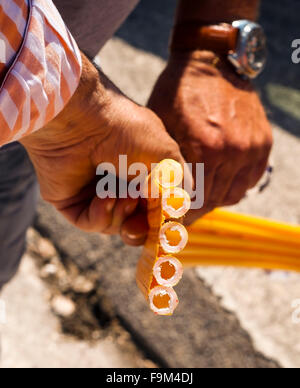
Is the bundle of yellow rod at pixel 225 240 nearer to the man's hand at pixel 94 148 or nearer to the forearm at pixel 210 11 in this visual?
the man's hand at pixel 94 148

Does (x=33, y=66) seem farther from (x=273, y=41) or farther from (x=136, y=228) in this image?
(x=273, y=41)

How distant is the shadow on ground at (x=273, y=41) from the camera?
95.5 inches

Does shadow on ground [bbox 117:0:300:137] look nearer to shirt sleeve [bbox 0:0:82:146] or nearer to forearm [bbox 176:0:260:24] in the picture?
forearm [bbox 176:0:260:24]

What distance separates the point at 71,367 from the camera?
1.72 m

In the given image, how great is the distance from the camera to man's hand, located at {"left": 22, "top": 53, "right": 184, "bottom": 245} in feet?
2.55

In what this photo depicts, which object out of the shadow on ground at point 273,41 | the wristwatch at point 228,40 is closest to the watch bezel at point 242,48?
the wristwatch at point 228,40

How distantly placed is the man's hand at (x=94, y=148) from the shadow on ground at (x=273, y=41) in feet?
4.86

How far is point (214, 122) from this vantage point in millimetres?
1003

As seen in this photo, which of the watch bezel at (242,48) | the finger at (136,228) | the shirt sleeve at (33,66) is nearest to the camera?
the shirt sleeve at (33,66)

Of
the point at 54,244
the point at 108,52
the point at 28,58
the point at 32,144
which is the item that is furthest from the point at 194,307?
the point at 108,52

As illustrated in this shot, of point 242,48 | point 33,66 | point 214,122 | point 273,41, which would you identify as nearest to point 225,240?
point 214,122

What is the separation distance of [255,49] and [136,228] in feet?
1.70

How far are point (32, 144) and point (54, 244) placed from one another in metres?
1.20

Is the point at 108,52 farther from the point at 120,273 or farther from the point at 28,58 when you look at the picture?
the point at 28,58
